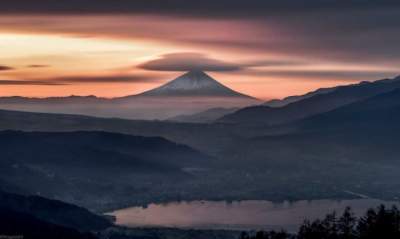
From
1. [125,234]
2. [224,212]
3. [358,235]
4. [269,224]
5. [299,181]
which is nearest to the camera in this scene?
[358,235]

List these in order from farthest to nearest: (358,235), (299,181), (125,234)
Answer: (299,181), (125,234), (358,235)

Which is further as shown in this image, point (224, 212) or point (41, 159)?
point (41, 159)

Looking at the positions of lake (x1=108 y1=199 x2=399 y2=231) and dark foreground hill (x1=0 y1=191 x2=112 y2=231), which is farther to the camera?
lake (x1=108 y1=199 x2=399 y2=231)

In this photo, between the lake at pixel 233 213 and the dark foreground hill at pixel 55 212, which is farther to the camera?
the lake at pixel 233 213

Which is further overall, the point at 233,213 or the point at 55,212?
the point at 233,213

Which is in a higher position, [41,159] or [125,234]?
[41,159]

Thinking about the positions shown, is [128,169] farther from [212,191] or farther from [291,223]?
[291,223]

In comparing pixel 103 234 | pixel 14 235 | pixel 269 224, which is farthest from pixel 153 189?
pixel 14 235

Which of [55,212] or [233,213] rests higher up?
[233,213]
